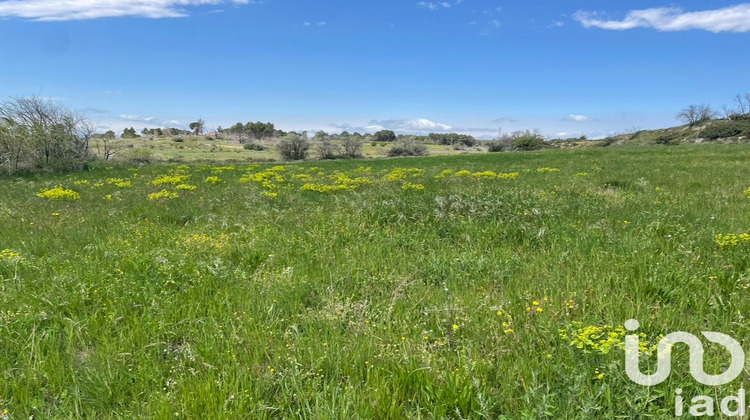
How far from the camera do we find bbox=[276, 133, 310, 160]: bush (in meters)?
59.1

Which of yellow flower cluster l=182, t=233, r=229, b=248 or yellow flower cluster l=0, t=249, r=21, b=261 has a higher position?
yellow flower cluster l=182, t=233, r=229, b=248

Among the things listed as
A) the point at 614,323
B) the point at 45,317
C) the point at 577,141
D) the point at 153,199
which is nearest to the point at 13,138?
the point at 153,199

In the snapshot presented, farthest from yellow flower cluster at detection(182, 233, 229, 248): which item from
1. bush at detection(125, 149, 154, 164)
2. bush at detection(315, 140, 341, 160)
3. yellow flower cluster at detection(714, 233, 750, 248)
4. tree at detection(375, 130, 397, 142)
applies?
tree at detection(375, 130, 397, 142)

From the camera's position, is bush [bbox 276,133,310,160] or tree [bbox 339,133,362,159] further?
tree [bbox 339,133,362,159]

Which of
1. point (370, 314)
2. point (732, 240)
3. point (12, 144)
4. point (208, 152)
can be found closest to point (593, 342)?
point (370, 314)

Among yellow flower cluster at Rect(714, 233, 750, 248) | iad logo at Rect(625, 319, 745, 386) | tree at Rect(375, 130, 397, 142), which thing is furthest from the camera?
tree at Rect(375, 130, 397, 142)

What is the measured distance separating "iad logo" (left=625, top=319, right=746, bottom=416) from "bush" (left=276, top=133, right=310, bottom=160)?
59052 mm

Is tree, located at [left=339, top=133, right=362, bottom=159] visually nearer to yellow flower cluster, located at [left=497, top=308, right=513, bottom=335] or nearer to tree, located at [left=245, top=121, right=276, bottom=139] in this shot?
yellow flower cluster, located at [left=497, top=308, right=513, bottom=335]

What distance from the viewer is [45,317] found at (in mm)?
3707

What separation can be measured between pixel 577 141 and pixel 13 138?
114907 millimetres

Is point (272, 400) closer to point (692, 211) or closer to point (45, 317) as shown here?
point (45, 317)

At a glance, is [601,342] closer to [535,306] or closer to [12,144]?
[535,306]

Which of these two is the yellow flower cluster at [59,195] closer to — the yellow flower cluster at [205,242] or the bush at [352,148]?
the yellow flower cluster at [205,242]

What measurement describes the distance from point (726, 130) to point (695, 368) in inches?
3744
